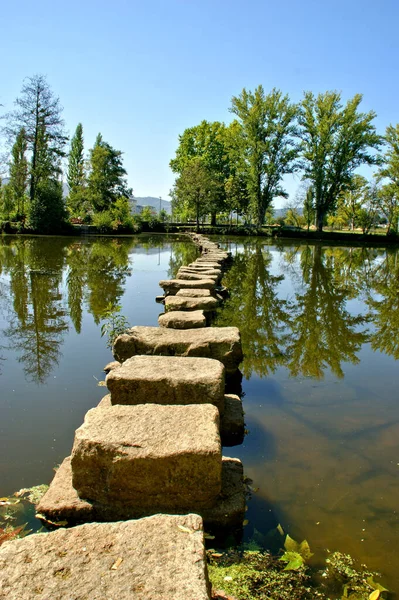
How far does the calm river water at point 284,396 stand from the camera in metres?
2.88

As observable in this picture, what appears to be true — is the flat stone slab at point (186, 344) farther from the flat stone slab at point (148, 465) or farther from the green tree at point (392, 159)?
the green tree at point (392, 159)

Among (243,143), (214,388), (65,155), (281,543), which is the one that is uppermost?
(243,143)

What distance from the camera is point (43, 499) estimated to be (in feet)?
8.98

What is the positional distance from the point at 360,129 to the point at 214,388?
145ft

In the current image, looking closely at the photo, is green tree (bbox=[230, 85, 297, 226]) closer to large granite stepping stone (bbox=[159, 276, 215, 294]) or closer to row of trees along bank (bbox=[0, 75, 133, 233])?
A: row of trees along bank (bbox=[0, 75, 133, 233])

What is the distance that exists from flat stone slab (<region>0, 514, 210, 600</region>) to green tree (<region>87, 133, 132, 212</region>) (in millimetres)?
46307

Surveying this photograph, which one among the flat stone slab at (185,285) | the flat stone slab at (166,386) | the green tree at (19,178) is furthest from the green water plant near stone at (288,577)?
the green tree at (19,178)

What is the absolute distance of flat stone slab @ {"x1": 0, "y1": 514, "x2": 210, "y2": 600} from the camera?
167 centimetres

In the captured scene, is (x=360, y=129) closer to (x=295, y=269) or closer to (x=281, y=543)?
(x=295, y=269)

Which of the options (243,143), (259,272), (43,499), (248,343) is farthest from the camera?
(243,143)

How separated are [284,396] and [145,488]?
2386mm

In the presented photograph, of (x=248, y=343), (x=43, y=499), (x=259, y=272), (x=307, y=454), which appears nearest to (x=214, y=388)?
(x=307, y=454)

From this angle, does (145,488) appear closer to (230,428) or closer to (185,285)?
(230,428)

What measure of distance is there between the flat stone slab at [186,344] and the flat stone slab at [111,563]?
8.23 ft
